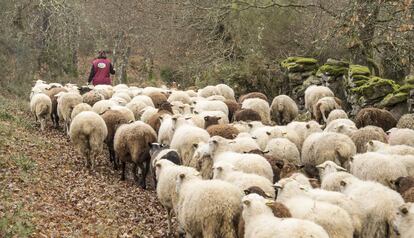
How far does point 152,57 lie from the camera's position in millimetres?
31031

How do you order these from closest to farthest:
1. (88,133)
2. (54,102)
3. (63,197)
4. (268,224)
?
1. (268,224)
2. (63,197)
3. (88,133)
4. (54,102)

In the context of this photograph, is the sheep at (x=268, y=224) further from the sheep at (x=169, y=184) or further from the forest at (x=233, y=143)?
the sheep at (x=169, y=184)

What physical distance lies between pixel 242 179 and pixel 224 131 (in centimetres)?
391

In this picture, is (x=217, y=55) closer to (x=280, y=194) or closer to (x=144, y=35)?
(x=144, y=35)

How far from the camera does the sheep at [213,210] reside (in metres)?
6.48

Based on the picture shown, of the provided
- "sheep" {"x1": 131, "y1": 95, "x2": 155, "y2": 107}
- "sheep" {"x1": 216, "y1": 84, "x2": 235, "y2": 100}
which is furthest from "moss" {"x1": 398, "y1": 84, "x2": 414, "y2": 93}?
"sheep" {"x1": 131, "y1": 95, "x2": 155, "y2": 107}

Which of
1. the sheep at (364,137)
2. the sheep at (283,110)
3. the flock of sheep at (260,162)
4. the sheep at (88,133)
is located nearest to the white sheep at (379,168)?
the flock of sheep at (260,162)

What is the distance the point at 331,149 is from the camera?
31.6 ft

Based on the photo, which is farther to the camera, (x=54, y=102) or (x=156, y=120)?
(x=54, y=102)

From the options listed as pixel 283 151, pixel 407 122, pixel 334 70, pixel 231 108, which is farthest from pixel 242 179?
pixel 334 70

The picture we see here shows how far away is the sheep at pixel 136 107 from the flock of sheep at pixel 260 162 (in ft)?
0.14

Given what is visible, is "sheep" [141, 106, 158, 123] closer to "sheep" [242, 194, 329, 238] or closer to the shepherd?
the shepherd

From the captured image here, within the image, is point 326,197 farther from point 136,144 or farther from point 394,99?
point 394,99

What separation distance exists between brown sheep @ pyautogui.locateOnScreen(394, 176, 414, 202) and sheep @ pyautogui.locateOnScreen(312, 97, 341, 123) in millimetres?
7261
